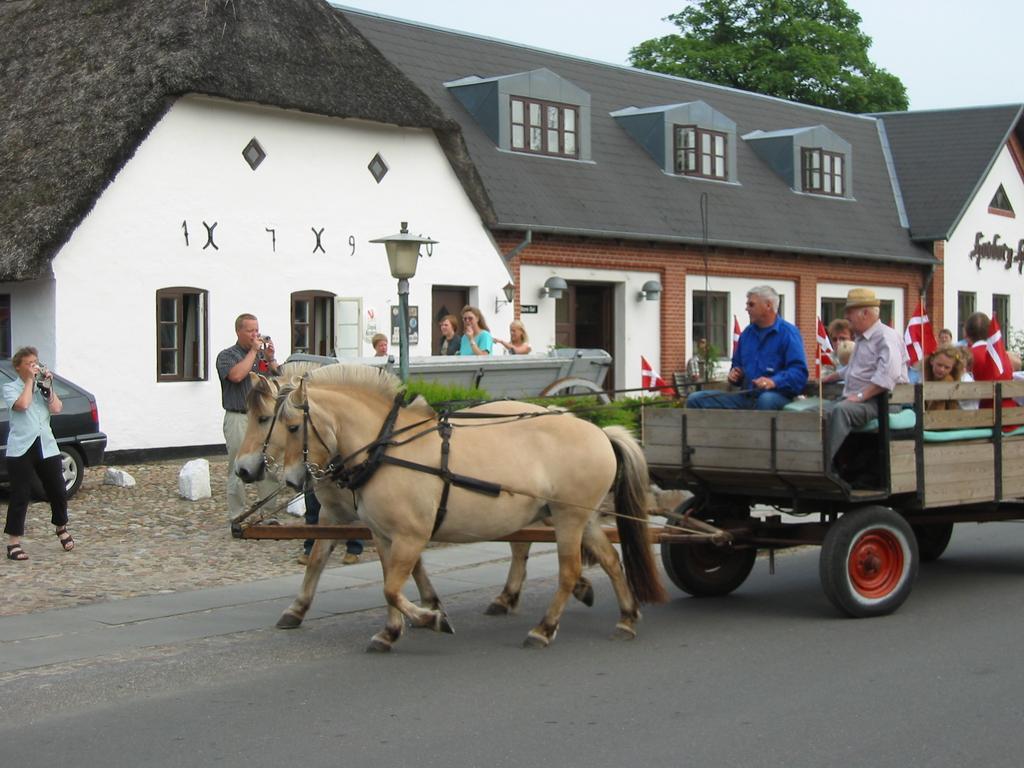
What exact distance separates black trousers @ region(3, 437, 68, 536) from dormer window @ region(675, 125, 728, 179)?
1842 cm

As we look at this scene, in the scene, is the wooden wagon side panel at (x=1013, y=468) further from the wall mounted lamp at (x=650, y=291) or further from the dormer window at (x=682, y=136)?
the dormer window at (x=682, y=136)

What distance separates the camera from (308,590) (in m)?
8.21

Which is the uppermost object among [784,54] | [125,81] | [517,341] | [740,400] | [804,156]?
[784,54]

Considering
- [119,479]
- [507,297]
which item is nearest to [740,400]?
[119,479]

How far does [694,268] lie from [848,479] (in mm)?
17887

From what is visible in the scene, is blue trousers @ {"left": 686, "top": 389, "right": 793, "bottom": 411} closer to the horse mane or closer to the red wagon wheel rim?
the red wagon wheel rim

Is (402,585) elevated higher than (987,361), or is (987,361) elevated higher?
(987,361)

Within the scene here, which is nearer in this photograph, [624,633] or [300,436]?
[300,436]

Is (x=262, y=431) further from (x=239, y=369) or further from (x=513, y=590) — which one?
(x=239, y=369)

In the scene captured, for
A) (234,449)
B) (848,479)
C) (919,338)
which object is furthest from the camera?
(234,449)

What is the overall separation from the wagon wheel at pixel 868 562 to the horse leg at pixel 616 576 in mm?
1173

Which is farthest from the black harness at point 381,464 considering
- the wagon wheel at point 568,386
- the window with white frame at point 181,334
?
the window with white frame at point 181,334

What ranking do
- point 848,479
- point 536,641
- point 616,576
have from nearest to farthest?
1. point 536,641
2. point 616,576
3. point 848,479

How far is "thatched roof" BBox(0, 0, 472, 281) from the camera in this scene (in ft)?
54.8
